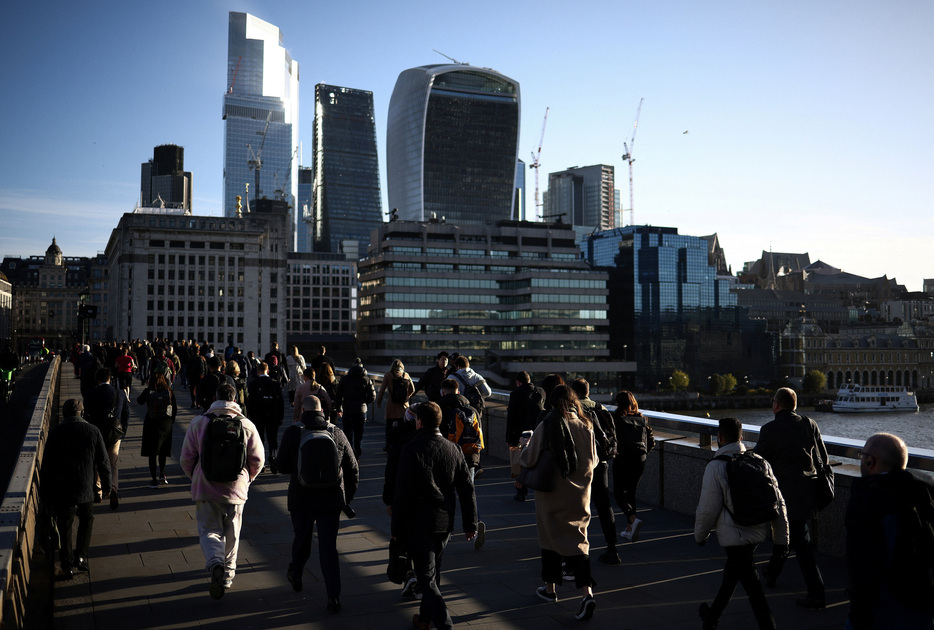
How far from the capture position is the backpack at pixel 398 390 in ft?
45.9

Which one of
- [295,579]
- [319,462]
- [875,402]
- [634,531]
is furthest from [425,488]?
[875,402]

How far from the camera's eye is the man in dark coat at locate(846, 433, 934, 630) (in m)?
4.79

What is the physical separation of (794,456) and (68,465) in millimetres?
7887

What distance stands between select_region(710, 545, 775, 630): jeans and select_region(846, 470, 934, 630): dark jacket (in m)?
1.31

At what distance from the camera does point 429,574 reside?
646 cm

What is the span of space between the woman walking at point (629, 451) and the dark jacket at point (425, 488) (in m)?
3.29

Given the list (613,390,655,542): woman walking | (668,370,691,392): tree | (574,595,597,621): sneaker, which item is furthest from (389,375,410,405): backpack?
(668,370,691,392): tree

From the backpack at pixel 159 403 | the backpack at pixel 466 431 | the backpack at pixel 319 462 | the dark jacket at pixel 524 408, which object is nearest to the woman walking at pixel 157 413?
the backpack at pixel 159 403

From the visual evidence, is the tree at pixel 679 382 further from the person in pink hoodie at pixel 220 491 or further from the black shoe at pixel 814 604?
the person in pink hoodie at pixel 220 491

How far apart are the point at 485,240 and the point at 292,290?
6954 centimetres

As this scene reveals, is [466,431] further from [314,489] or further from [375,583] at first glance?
[314,489]

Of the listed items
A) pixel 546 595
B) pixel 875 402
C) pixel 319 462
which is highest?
pixel 319 462

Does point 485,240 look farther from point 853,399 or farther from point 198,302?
point 853,399

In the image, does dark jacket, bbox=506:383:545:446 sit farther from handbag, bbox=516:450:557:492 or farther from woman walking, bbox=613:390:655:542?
handbag, bbox=516:450:557:492
